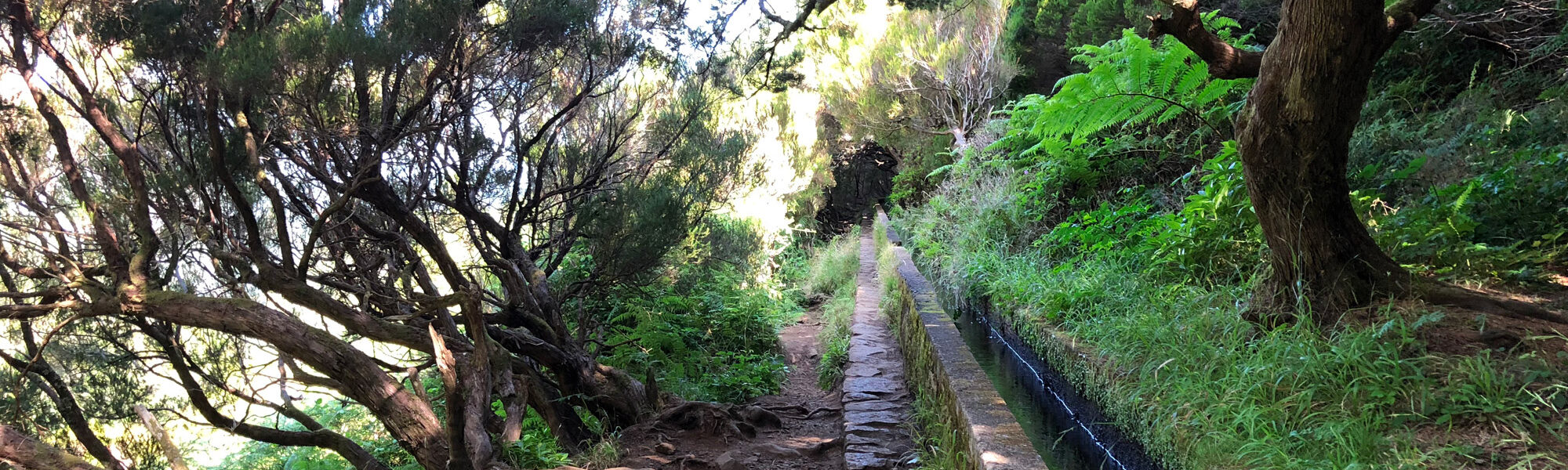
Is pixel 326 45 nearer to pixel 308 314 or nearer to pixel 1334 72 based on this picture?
pixel 308 314

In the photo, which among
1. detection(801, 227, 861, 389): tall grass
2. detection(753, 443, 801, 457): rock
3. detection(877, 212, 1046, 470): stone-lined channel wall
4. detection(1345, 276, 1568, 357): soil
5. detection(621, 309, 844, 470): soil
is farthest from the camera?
detection(801, 227, 861, 389): tall grass

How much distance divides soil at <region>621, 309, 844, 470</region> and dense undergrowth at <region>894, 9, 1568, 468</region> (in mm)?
1644

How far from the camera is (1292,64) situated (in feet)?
10.4

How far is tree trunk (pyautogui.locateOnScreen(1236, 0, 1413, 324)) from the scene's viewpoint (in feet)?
10.1

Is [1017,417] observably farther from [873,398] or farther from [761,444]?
[761,444]

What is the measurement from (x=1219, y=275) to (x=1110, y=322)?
2.43 ft

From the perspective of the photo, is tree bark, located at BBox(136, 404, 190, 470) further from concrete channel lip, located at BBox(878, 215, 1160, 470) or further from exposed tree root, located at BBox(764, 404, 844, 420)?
exposed tree root, located at BBox(764, 404, 844, 420)

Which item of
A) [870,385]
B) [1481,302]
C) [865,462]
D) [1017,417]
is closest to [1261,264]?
[1481,302]

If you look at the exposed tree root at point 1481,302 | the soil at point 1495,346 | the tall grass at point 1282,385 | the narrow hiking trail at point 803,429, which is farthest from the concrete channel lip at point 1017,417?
the exposed tree root at point 1481,302

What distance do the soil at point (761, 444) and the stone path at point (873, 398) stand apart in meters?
0.25

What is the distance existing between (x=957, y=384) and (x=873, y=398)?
1524mm

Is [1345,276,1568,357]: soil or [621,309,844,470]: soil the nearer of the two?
[1345,276,1568,357]: soil

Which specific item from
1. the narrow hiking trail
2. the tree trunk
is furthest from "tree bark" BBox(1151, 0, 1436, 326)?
the narrow hiking trail

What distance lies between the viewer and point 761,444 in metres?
5.34
